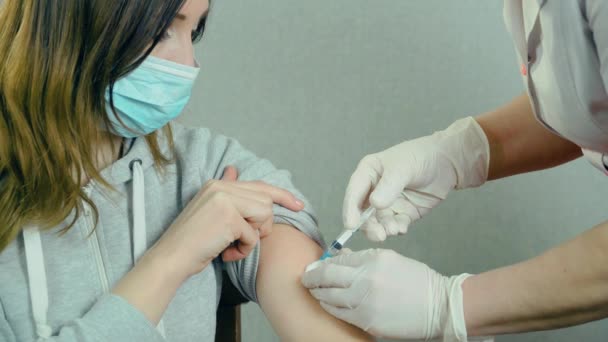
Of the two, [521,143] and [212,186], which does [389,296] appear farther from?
[521,143]

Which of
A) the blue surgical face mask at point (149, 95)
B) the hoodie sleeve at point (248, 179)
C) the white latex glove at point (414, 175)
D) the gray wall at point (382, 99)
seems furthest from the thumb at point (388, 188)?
the gray wall at point (382, 99)

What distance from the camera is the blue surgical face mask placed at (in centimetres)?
103

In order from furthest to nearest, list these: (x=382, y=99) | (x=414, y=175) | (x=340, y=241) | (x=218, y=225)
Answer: (x=382, y=99), (x=414, y=175), (x=340, y=241), (x=218, y=225)

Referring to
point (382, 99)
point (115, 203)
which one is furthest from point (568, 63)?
point (382, 99)

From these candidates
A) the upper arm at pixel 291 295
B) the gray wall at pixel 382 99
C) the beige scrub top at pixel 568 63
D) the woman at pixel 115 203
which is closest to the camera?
the beige scrub top at pixel 568 63

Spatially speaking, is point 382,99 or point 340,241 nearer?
point 340,241

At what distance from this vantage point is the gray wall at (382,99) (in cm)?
188

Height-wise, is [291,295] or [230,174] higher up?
[230,174]

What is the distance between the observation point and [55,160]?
1032 millimetres

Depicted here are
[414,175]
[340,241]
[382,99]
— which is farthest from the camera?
[382,99]

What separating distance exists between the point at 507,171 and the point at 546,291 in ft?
1.62

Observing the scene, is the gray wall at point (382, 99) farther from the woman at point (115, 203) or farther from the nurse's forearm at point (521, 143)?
the woman at point (115, 203)

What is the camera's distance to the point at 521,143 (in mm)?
1349

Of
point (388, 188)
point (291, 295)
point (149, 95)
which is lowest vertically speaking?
point (291, 295)
